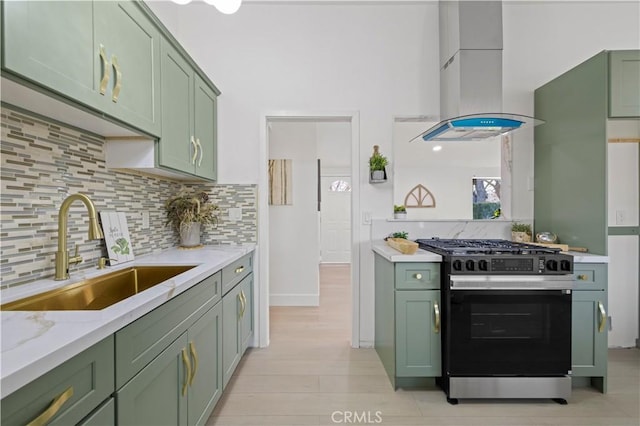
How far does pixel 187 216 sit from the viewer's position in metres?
2.51

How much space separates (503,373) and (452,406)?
0.37m

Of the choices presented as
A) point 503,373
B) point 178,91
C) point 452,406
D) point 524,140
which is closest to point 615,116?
point 524,140

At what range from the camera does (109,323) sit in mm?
866

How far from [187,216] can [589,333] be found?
2.94 m

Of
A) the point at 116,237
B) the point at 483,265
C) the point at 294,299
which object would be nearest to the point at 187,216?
the point at 116,237

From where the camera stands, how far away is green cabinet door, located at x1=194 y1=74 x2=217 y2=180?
7.78ft

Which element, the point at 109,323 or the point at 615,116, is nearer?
the point at 109,323

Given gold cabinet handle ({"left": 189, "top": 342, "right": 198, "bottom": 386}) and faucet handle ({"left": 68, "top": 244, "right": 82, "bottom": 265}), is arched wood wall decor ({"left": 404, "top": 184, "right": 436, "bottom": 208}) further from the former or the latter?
faucet handle ({"left": 68, "top": 244, "right": 82, "bottom": 265})

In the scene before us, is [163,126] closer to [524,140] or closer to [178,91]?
[178,91]

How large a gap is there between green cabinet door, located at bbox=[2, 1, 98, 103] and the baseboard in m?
3.18

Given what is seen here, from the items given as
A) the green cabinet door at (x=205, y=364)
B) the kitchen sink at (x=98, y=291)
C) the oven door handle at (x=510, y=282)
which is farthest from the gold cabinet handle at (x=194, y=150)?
the oven door handle at (x=510, y=282)

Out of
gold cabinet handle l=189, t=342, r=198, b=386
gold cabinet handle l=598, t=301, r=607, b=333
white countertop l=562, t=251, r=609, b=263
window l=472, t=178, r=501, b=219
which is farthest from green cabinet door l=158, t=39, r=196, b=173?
gold cabinet handle l=598, t=301, r=607, b=333

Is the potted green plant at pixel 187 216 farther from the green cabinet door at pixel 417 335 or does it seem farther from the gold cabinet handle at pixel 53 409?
the gold cabinet handle at pixel 53 409

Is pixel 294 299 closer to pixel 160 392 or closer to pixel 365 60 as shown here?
pixel 365 60
